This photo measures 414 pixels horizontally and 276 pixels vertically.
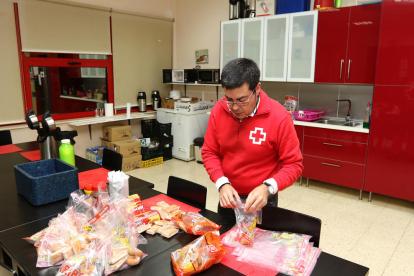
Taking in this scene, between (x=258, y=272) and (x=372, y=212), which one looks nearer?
(x=258, y=272)

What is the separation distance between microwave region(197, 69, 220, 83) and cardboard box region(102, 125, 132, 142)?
1.45 m

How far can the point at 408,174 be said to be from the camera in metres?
3.31

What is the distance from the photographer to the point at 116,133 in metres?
4.84

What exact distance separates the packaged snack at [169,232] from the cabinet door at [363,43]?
310 cm

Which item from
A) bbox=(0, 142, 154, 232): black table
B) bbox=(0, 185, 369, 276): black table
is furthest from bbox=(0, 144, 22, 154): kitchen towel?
bbox=(0, 185, 369, 276): black table

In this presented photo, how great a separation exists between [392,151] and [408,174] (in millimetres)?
287

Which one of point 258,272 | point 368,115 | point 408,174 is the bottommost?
point 408,174

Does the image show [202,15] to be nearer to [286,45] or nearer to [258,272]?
[286,45]

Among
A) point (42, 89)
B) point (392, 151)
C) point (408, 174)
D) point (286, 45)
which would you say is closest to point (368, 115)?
point (392, 151)

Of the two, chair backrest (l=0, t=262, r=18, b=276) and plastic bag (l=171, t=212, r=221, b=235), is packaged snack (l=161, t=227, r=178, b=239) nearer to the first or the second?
plastic bag (l=171, t=212, r=221, b=235)

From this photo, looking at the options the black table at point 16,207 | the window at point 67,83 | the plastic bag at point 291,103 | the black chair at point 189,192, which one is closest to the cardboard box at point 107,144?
the window at point 67,83

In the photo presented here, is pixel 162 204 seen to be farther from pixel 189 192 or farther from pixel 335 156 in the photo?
pixel 335 156

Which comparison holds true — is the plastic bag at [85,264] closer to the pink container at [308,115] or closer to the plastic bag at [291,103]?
the pink container at [308,115]

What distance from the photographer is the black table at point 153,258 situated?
1.17m
